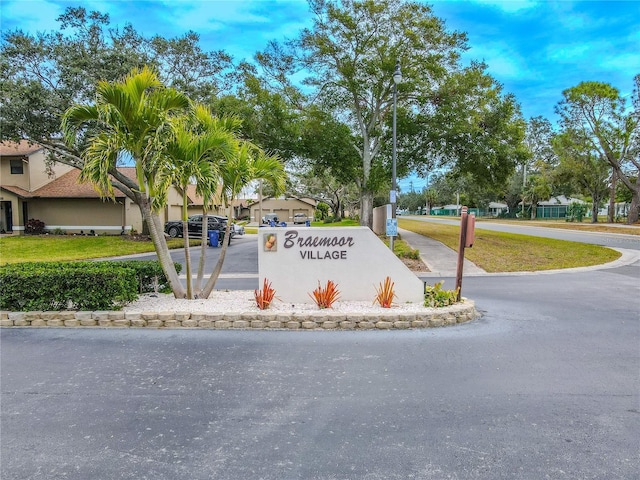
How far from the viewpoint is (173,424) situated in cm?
344

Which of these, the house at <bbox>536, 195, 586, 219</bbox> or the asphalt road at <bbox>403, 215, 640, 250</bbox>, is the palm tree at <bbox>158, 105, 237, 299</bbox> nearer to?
the asphalt road at <bbox>403, 215, 640, 250</bbox>

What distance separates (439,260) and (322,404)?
1197cm

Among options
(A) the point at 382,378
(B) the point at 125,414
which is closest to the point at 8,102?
(B) the point at 125,414

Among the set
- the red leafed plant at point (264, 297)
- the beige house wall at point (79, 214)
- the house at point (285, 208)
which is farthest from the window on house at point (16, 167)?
the house at point (285, 208)

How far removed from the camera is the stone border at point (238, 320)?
6207 mm

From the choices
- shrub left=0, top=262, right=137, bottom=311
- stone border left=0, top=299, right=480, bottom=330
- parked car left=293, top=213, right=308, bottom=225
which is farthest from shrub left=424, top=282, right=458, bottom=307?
parked car left=293, top=213, right=308, bottom=225

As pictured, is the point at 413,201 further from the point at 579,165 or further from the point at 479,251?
the point at 479,251

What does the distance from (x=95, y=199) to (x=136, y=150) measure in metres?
23.4

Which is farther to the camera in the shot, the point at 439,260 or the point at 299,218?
the point at 299,218

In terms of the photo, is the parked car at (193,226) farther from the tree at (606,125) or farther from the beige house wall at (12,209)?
the tree at (606,125)

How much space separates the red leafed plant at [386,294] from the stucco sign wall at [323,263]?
0.42 ft

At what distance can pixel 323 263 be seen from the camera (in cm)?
734

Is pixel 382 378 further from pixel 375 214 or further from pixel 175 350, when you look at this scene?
pixel 375 214

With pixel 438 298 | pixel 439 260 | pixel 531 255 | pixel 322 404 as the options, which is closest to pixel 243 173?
pixel 438 298
